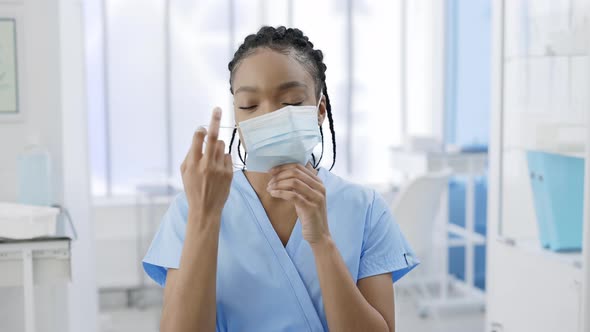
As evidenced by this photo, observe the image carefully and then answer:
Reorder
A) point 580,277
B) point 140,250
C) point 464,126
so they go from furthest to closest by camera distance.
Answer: point 464,126, point 140,250, point 580,277

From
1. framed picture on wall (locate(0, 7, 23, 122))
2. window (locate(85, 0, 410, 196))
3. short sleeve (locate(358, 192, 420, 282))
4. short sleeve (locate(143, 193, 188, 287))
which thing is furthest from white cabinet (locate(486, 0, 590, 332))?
window (locate(85, 0, 410, 196))

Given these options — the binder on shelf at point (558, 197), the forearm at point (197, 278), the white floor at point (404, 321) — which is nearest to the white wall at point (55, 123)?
the white floor at point (404, 321)

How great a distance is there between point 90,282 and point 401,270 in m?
2.01

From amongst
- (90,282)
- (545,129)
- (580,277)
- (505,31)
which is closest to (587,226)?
(580,277)

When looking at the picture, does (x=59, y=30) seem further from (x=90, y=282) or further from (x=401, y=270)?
(x=401, y=270)

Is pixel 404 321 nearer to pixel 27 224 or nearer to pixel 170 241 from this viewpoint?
pixel 27 224

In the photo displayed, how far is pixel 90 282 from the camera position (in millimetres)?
2910

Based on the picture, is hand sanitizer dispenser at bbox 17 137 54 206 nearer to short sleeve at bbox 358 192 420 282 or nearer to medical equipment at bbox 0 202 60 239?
medical equipment at bbox 0 202 60 239

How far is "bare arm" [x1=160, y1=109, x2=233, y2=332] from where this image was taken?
0.99m

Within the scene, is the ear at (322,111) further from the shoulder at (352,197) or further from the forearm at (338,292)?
the forearm at (338,292)

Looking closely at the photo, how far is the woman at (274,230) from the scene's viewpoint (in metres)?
1.02

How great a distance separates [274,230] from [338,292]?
171mm

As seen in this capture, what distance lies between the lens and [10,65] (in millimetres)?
2635

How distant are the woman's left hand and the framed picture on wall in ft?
6.19
